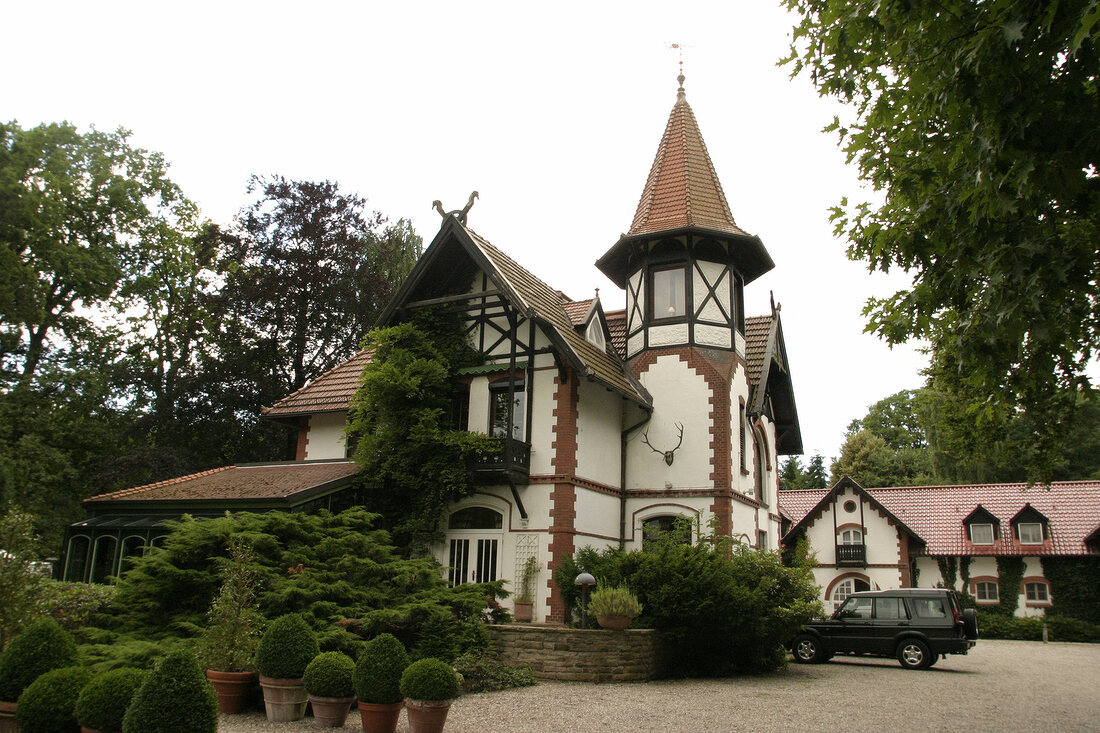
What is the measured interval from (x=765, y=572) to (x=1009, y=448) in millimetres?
5111

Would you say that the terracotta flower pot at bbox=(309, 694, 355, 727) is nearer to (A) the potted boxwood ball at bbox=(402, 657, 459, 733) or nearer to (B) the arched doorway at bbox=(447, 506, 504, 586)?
(A) the potted boxwood ball at bbox=(402, 657, 459, 733)

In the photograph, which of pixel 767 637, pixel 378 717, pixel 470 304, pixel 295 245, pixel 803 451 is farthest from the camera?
pixel 295 245

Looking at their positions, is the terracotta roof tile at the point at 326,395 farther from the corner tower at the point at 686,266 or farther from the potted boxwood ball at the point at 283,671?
the potted boxwood ball at the point at 283,671

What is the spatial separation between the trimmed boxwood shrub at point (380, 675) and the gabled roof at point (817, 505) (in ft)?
94.5

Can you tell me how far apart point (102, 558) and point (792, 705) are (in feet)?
49.2

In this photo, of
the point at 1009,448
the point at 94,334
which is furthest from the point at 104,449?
the point at 1009,448

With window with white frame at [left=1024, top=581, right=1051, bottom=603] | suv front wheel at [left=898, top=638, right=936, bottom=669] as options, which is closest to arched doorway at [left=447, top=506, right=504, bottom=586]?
suv front wheel at [left=898, top=638, right=936, bottom=669]

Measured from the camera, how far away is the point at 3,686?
7.23m

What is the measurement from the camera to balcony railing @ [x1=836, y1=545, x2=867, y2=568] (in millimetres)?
32938

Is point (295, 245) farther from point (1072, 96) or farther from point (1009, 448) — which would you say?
point (1072, 96)

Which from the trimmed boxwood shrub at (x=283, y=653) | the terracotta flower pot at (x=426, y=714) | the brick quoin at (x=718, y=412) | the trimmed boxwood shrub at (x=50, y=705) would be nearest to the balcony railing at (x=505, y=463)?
the brick quoin at (x=718, y=412)

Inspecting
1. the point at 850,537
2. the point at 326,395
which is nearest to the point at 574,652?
the point at 326,395

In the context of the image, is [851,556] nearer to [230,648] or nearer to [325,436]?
[325,436]

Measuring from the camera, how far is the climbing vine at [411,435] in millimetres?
16672
